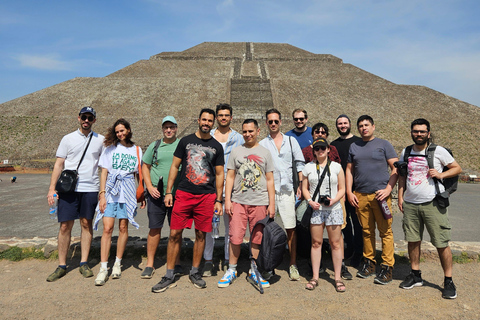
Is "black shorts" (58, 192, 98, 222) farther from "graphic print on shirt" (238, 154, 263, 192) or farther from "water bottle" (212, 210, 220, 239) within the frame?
"graphic print on shirt" (238, 154, 263, 192)

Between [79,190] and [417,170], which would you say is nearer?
[417,170]

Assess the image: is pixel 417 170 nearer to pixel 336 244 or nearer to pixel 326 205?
pixel 326 205

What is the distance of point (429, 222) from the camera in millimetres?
4008

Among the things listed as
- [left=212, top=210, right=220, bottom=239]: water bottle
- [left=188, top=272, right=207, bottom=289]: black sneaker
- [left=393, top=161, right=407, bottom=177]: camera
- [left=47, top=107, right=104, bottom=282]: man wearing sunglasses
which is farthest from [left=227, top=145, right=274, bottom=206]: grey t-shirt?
[left=47, top=107, right=104, bottom=282]: man wearing sunglasses

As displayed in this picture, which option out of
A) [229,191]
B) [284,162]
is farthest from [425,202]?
[229,191]

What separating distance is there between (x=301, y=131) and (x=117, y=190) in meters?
3.33

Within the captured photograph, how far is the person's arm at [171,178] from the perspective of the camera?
4.22 m

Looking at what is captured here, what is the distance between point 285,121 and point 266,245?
82.7 feet

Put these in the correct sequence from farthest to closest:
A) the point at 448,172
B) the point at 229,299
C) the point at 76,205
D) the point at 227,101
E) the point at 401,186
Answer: the point at 227,101, the point at 76,205, the point at 401,186, the point at 448,172, the point at 229,299

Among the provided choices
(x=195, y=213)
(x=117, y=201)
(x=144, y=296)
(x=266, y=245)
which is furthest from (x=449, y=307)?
(x=117, y=201)

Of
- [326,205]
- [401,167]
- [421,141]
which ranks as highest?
[421,141]

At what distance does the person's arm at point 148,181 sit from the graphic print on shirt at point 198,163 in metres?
0.62

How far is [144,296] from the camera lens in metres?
3.83

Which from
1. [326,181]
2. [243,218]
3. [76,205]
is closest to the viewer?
[326,181]
